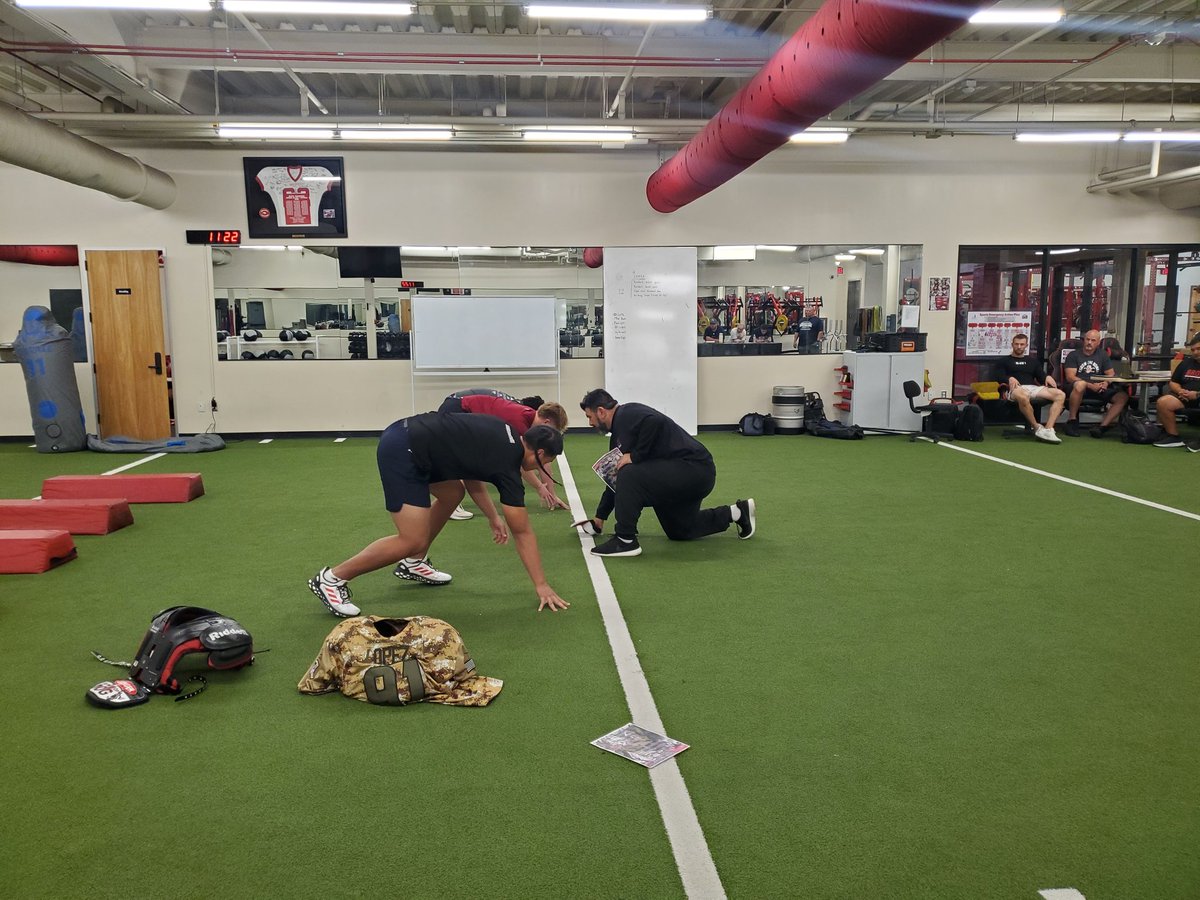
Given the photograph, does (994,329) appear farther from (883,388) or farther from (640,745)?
(640,745)

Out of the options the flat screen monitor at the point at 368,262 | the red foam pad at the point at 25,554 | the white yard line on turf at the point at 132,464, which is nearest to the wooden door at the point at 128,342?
the white yard line on turf at the point at 132,464

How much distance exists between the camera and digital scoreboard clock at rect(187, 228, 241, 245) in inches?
419

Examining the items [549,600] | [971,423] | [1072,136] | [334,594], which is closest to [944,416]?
[971,423]

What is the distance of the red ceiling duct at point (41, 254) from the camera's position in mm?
10466

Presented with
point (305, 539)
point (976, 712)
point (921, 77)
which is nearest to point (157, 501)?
point (305, 539)

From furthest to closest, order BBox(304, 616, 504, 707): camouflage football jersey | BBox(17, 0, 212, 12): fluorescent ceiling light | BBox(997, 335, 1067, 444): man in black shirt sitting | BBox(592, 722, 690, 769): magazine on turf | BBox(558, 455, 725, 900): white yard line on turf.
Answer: BBox(997, 335, 1067, 444): man in black shirt sitting
BBox(17, 0, 212, 12): fluorescent ceiling light
BBox(304, 616, 504, 707): camouflage football jersey
BBox(592, 722, 690, 769): magazine on turf
BBox(558, 455, 725, 900): white yard line on turf

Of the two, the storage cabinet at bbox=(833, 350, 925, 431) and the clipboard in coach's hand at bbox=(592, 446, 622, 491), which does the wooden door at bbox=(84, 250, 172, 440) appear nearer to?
the clipboard in coach's hand at bbox=(592, 446, 622, 491)

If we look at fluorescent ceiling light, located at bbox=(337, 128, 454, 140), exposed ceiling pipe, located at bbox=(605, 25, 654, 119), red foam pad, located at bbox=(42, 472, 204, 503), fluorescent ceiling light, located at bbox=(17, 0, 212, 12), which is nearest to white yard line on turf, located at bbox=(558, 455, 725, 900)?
red foam pad, located at bbox=(42, 472, 204, 503)

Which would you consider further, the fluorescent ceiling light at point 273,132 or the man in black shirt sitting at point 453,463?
the fluorescent ceiling light at point 273,132

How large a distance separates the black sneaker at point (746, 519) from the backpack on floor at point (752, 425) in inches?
220

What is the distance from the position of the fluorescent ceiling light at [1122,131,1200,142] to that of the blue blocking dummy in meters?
12.3

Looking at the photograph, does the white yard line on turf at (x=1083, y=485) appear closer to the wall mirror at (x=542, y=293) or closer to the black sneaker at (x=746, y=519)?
the wall mirror at (x=542, y=293)

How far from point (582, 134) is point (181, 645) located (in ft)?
23.8

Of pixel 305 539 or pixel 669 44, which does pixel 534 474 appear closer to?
pixel 305 539
